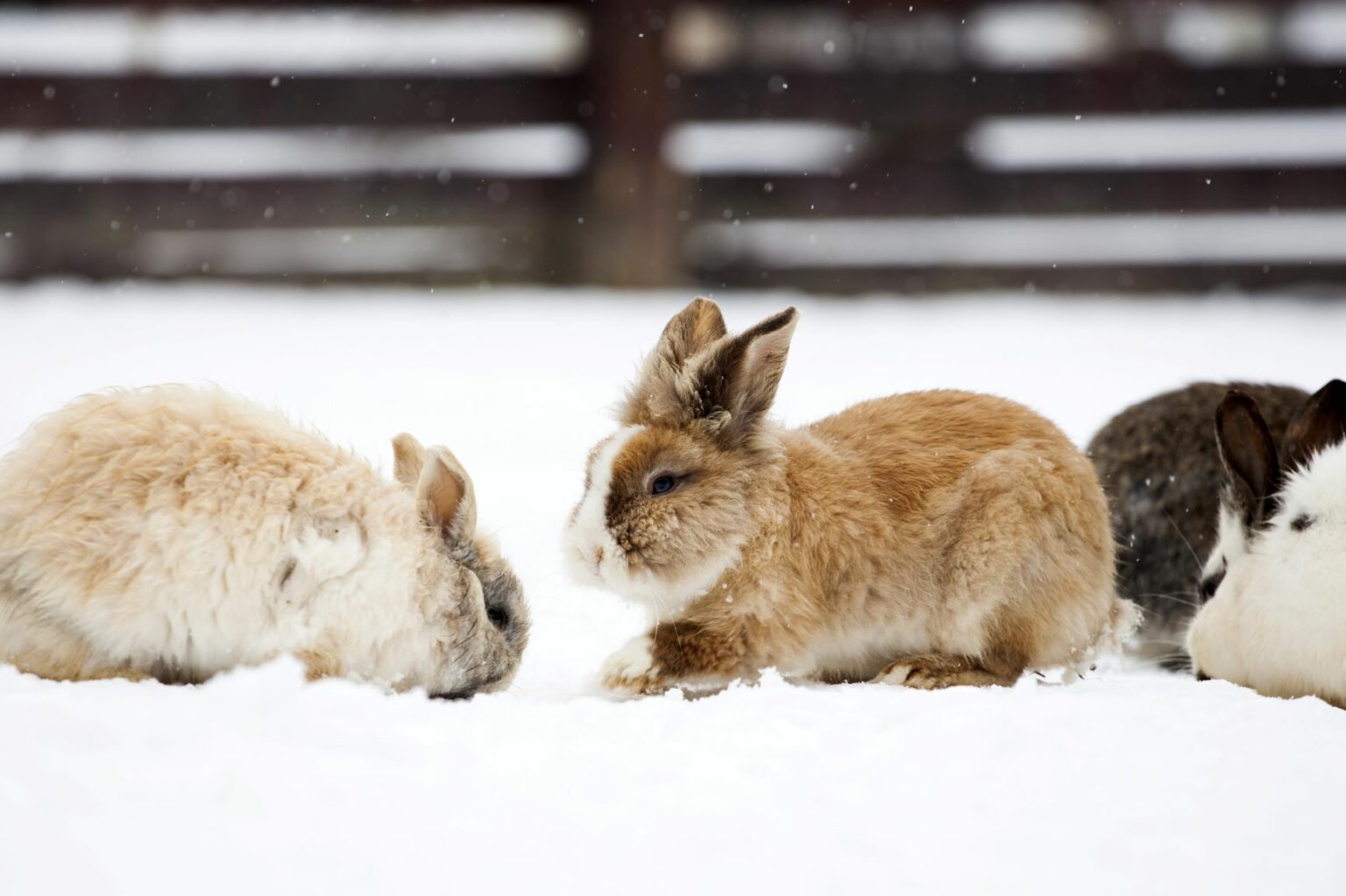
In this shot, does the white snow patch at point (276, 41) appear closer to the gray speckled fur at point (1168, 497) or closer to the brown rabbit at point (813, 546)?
the gray speckled fur at point (1168, 497)

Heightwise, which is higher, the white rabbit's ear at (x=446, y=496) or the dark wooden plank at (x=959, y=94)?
the dark wooden plank at (x=959, y=94)

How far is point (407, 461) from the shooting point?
11.9ft

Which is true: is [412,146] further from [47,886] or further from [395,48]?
[47,886]

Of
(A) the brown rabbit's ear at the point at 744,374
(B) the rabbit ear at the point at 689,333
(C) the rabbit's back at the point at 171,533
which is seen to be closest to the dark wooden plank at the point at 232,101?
(B) the rabbit ear at the point at 689,333

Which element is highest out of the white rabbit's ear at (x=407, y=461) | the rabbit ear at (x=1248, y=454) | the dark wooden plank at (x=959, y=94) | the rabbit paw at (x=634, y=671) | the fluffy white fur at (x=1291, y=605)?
the dark wooden plank at (x=959, y=94)

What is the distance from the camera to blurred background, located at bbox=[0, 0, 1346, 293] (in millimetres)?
8969

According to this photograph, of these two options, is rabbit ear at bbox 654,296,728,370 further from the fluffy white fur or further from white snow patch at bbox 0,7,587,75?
white snow patch at bbox 0,7,587,75

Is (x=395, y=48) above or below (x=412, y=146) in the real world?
above

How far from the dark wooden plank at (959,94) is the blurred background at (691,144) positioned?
2 centimetres

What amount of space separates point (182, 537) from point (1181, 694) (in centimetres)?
233

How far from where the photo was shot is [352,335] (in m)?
7.72

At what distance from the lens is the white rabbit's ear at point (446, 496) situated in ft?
10.6

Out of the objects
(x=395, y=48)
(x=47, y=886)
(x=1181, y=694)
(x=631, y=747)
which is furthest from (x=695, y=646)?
(x=395, y=48)

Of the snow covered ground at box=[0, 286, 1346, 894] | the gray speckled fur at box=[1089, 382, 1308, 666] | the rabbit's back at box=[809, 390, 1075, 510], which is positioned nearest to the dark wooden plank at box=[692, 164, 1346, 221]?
the gray speckled fur at box=[1089, 382, 1308, 666]
